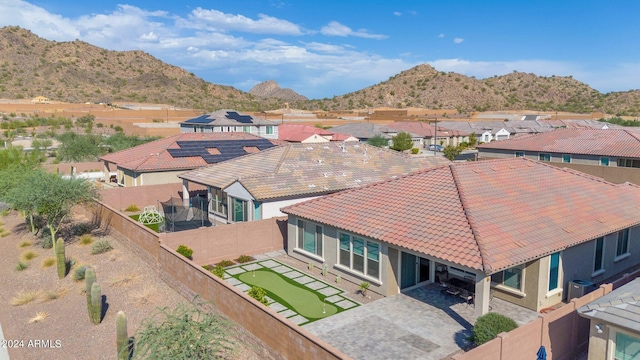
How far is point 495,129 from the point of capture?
94000 mm

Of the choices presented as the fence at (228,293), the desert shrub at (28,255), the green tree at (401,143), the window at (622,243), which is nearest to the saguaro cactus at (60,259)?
the fence at (228,293)

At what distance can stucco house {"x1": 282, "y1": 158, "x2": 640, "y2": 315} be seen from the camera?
57.8ft

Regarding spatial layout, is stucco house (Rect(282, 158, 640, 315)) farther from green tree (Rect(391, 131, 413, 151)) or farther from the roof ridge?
green tree (Rect(391, 131, 413, 151))

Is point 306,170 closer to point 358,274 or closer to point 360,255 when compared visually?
point 360,255

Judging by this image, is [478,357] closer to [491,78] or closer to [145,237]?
[145,237]

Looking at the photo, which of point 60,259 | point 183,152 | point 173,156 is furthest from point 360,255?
point 183,152

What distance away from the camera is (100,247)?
26.5 metres

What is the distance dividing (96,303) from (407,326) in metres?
11.0

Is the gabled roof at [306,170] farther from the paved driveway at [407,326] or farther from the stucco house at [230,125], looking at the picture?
the stucco house at [230,125]

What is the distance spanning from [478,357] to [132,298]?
1424cm

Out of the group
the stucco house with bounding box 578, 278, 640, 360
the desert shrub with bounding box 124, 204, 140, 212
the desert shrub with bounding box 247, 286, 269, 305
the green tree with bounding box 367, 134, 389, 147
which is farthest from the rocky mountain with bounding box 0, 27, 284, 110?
the stucco house with bounding box 578, 278, 640, 360

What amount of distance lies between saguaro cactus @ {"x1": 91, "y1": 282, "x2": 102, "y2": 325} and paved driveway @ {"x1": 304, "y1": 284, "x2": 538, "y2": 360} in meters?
7.61

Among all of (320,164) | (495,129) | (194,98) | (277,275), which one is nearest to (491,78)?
(495,129)

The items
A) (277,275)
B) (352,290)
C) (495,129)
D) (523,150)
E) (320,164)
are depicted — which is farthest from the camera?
(495,129)
